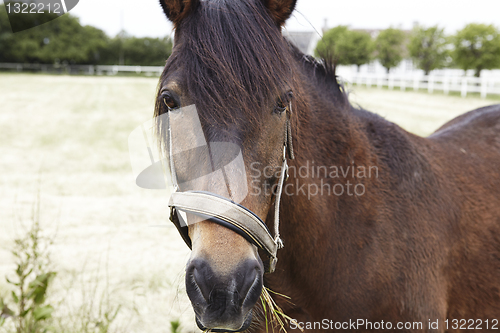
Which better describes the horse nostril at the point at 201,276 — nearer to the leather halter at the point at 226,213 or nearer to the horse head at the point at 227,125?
the horse head at the point at 227,125

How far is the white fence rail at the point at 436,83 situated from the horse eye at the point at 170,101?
712 inches

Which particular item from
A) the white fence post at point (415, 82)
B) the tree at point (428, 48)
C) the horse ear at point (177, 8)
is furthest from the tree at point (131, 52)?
the tree at point (428, 48)

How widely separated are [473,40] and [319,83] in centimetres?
3299

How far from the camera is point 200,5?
1.73 m

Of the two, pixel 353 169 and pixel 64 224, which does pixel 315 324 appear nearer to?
pixel 353 169

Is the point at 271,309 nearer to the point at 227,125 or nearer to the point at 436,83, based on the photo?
the point at 227,125

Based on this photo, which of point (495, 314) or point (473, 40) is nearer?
point (495, 314)

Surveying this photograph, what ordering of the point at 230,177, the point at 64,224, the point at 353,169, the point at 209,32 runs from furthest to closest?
the point at 64,224 → the point at 353,169 → the point at 209,32 → the point at 230,177

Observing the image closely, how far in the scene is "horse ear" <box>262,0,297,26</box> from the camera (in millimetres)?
1820

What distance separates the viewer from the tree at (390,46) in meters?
37.2

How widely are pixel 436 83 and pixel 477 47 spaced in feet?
20.5

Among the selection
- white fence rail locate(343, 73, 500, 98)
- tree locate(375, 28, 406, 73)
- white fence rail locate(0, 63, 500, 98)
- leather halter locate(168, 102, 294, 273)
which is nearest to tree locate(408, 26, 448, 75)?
tree locate(375, 28, 406, 73)

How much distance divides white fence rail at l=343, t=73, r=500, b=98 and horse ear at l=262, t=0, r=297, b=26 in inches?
690

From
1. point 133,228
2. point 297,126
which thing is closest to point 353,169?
point 297,126
